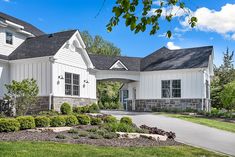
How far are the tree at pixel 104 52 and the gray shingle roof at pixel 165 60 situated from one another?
34.7ft

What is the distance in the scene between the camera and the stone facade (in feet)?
89.4

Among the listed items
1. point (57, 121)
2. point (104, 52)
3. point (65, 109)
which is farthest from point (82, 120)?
point (104, 52)

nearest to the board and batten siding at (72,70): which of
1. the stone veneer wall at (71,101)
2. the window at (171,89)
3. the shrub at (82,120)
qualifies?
the stone veneer wall at (71,101)

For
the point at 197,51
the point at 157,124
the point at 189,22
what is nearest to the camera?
the point at 189,22

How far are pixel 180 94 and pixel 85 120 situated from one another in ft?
46.4

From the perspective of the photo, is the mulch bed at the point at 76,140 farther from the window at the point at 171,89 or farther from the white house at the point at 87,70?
the window at the point at 171,89

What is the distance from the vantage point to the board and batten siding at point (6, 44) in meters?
21.5

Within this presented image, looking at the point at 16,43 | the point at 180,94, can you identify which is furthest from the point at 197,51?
the point at 16,43

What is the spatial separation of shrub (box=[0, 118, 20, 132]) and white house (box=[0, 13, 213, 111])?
24.9 ft

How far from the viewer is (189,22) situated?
462cm

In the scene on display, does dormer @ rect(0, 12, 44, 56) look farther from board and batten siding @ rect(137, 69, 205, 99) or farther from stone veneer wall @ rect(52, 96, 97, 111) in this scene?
board and batten siding @ rect(137, 69, 205, 99)

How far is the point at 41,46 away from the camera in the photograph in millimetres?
22000

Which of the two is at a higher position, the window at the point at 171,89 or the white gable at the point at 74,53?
the white gable at the point at 74,53

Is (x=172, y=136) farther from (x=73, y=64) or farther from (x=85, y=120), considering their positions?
(x=73, y=64)
